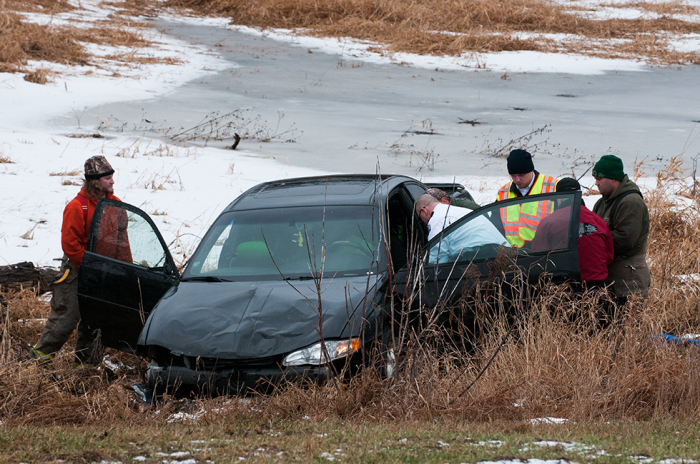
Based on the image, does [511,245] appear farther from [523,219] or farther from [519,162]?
[519,162]

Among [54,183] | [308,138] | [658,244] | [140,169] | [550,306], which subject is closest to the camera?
[550,306]

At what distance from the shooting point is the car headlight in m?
4.18

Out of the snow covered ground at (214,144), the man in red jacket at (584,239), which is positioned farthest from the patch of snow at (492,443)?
the snow covered ground at (214,144)

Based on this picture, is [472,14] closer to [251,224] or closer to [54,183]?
[54,183]

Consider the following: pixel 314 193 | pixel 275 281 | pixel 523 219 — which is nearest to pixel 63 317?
pixel 275 281

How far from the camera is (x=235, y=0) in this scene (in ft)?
111

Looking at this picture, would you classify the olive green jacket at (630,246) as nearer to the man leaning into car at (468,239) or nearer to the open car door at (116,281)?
the man leaning into car at (468,239)

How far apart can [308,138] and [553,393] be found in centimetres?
1114

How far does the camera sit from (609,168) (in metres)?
5.48

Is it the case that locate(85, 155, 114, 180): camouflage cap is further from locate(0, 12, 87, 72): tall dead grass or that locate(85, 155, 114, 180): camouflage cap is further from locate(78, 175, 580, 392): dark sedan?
locate(0, 12, 87, 72): tall dead grass

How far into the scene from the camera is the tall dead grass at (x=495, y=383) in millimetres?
4055

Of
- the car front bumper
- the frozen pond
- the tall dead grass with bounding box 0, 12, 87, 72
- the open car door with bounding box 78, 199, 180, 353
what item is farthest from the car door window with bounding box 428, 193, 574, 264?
the tall dead grass with bounding box 0, 12, 87, 72

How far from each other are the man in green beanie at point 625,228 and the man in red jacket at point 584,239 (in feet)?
1.29

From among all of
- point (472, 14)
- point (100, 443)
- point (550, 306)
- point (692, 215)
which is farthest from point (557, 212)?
point (472, 14)
